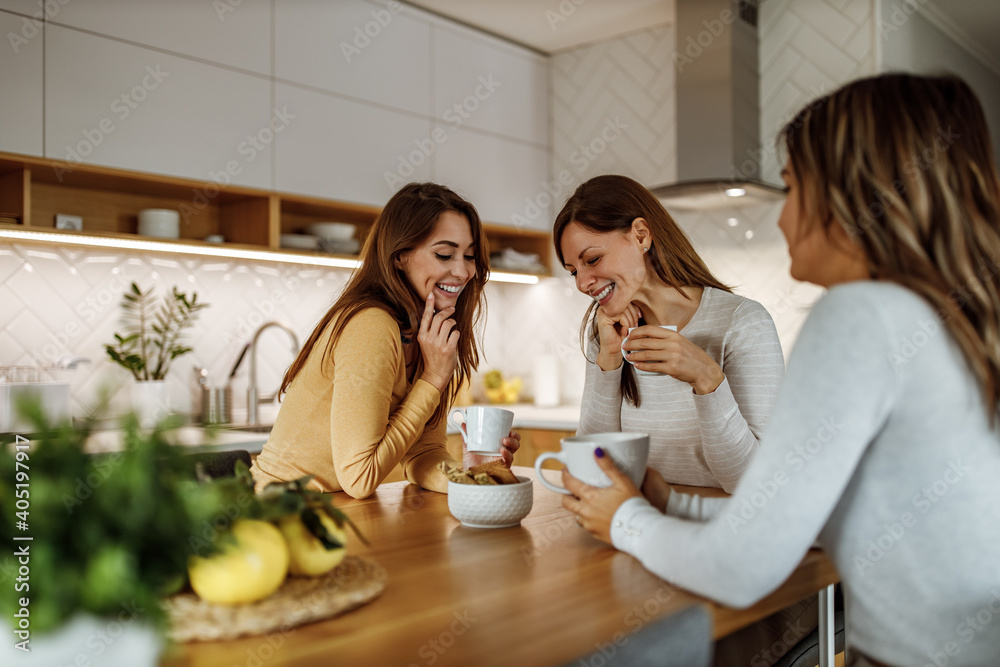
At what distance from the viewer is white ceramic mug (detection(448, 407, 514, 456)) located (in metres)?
1.36

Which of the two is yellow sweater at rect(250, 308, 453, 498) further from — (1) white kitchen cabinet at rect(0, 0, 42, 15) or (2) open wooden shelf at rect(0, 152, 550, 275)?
(1) white kitchen cabinet at rect(0, 0, 42, 15)

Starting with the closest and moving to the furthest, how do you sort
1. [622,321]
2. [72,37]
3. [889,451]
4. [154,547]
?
[154,547], [889,451], [622,321], [72,37]

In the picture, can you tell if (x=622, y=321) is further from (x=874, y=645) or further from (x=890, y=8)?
(x=890, y=8)

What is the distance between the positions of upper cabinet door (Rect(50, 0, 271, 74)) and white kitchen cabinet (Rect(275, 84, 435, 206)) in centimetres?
19

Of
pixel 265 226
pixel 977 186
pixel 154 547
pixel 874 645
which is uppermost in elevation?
pixel 265 226

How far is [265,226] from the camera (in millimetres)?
3105

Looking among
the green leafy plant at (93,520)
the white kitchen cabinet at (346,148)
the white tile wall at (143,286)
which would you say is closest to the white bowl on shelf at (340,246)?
the white kitchen cabinet at (346,148)

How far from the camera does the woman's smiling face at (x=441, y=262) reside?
1.78m

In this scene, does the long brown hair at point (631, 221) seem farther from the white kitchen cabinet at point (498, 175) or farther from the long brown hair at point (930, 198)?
the white kitchen cabinet at point (498, 175)

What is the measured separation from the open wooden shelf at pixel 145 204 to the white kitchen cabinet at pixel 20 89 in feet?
0.16

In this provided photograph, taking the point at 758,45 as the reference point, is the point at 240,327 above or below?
below

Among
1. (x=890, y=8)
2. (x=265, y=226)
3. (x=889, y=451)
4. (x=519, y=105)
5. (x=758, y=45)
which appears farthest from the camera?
(x=519, y=105)

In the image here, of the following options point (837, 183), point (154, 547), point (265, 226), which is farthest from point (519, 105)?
point (154, 547)

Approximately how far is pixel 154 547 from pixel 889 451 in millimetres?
724
